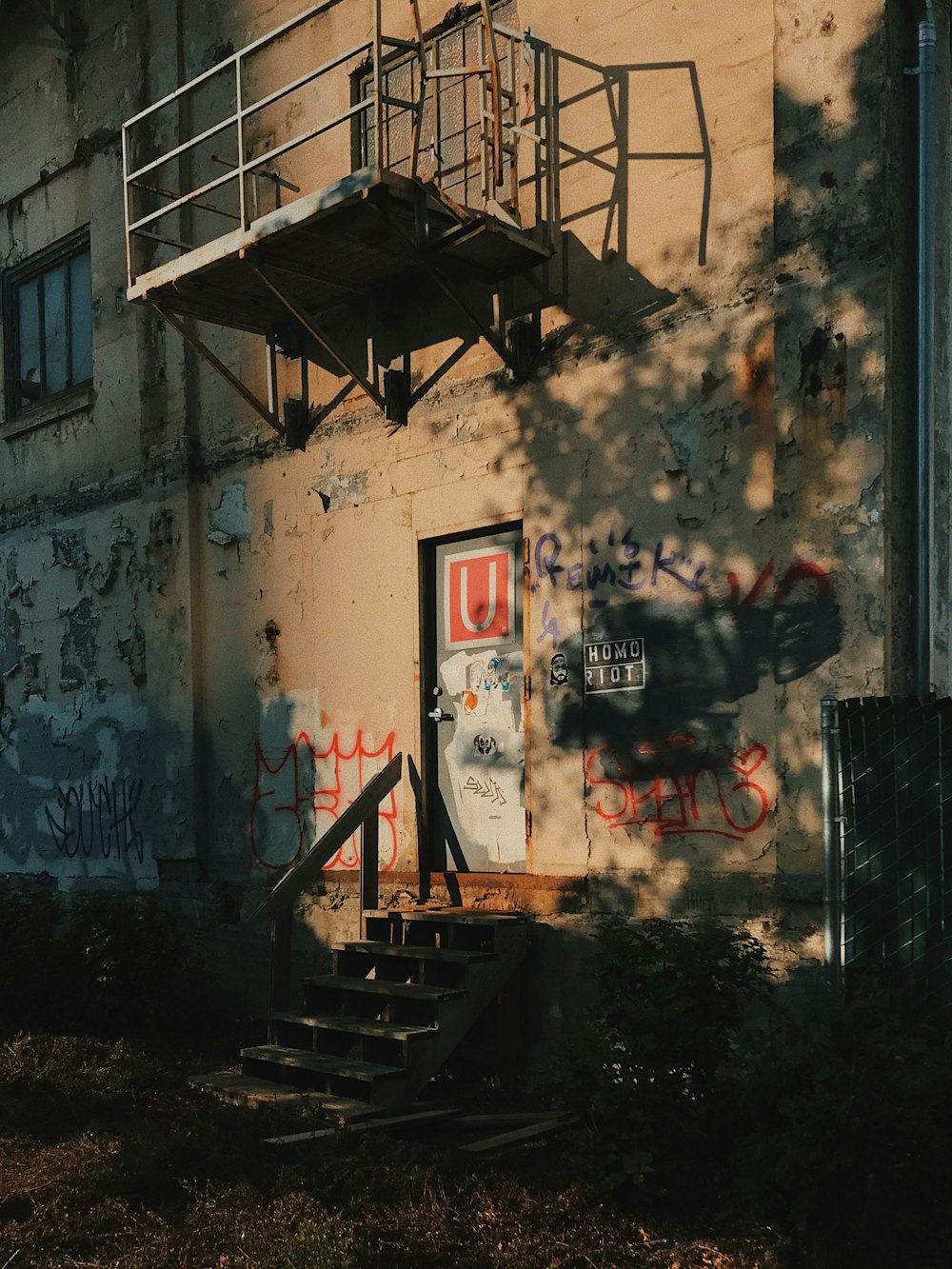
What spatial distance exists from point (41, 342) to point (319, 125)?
13.6ft

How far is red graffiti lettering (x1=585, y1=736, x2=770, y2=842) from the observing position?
6.66 metres

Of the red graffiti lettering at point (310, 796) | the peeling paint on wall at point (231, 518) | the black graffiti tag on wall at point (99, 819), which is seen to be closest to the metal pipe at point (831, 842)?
the red graffiti lettering at point (310, 796)

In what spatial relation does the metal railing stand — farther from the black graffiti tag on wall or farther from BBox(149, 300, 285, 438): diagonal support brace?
the black graffiti tag on wall

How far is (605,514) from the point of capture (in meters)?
7.45

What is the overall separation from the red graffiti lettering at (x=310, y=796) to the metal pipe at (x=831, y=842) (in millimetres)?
3916

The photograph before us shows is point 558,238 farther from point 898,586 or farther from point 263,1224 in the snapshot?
point 263,1224

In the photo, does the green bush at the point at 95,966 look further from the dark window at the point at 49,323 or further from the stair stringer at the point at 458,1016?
the dark window at the point at 49,323

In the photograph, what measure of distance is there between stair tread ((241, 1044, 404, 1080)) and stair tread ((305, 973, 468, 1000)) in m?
0.37

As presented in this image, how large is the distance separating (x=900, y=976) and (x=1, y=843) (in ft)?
29.5

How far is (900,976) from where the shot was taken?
5.21 meters

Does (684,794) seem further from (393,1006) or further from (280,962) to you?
(280,962)

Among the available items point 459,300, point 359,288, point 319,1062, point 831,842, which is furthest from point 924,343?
point 319,1062

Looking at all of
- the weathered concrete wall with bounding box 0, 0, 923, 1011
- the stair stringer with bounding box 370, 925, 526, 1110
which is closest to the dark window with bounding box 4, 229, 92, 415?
the weathered concrete wall with bounding box 0, 0, 923, 1011

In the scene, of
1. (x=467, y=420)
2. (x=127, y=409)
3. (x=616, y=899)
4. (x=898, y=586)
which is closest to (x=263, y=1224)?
(x=616, y=899)
